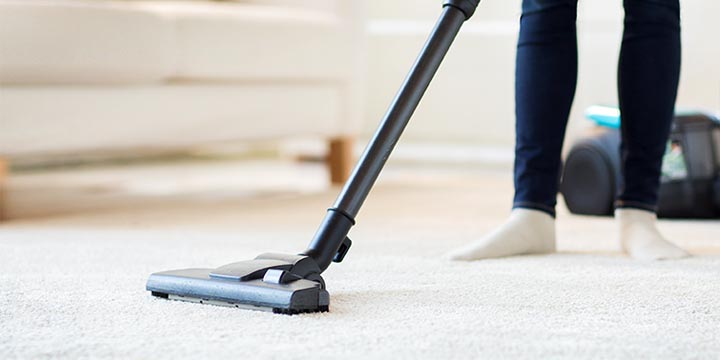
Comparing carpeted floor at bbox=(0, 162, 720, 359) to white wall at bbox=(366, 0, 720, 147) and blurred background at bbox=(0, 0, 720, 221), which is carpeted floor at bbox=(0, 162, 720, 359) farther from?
white wall at bbox=(366, 0, 720, 147)

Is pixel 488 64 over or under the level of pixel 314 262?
over

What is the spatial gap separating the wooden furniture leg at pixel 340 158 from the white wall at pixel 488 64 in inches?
20.6

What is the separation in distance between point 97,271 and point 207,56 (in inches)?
39.1

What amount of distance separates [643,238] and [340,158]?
1368 millimetres

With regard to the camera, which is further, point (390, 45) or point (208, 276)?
point (390, 45)

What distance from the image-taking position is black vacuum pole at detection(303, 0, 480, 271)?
1.08 m

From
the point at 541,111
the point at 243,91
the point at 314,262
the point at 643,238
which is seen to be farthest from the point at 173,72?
the point at 314,262

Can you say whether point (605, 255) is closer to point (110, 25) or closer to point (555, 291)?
point (555, 291)

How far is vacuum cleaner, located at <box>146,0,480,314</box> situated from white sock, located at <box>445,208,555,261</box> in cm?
34

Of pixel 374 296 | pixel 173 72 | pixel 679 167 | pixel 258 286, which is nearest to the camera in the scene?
pixel 258 286

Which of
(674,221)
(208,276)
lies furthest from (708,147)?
(208,276)

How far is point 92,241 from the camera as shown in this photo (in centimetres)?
163

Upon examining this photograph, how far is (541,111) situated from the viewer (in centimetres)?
149

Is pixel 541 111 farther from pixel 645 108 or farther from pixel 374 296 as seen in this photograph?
pixel 374 296
